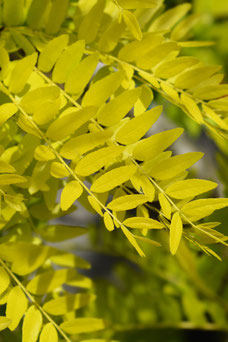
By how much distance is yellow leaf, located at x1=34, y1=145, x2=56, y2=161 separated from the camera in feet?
0.89

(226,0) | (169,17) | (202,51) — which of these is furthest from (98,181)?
(226,0)

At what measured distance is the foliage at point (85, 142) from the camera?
271mm

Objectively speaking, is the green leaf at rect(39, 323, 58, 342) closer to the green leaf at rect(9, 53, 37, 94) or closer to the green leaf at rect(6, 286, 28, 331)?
the green leaf at rect(6, 286, 28, 331)

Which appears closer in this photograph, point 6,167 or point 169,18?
point 6,167

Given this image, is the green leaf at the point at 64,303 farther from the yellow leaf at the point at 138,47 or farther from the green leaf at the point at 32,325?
the yellow leaf at the point at 138,47

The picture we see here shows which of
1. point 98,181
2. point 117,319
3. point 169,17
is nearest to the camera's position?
point 98,181

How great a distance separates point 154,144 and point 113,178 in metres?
0.04

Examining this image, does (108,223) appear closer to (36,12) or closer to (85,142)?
(85,142)

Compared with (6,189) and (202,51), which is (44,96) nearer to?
(6,189)

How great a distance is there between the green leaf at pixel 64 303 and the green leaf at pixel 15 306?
0.02 meters

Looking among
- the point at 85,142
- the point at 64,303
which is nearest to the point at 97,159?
the point at 85,142

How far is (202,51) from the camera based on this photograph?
88 cm

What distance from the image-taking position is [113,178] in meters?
0.27

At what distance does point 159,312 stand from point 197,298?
0.06m
